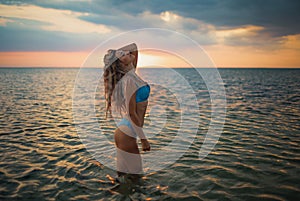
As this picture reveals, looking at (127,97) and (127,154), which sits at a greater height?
(127,97)

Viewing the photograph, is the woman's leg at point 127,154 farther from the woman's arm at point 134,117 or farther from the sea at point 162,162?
the woman's arm at point 134,117

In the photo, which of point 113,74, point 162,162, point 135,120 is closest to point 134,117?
point 135,120

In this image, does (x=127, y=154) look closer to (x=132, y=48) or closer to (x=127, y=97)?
(x=127, y=97)

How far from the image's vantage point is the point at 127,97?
4812 mm

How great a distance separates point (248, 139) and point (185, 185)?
5.08 meters

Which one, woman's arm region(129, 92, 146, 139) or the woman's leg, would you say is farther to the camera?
the woman's leg

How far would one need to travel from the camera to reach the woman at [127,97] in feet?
16.0

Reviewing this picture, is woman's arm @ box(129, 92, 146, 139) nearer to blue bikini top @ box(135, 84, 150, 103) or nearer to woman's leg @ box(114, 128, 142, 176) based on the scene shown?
blue bikini top @ box(135, 84, 150, 103)

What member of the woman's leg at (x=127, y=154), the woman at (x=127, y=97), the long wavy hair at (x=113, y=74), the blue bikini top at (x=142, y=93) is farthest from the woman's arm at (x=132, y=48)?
the woman's leg at (x=127, y=154)

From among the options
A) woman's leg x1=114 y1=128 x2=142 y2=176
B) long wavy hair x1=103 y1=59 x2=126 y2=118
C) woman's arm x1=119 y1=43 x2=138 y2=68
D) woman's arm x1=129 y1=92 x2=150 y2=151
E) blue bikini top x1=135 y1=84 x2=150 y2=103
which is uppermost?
woman's arm x1=119 y1=43 x2=138 y2=68

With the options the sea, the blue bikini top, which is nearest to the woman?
the blue bikini top

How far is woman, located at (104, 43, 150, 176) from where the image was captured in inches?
192

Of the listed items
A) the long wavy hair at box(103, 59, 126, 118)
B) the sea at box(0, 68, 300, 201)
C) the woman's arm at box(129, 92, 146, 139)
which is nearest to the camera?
the woman's arm at box(129, 92, 146, 139)

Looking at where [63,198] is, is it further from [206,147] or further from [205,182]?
[206,147]
